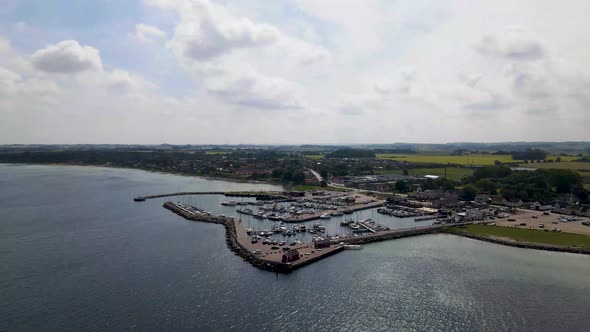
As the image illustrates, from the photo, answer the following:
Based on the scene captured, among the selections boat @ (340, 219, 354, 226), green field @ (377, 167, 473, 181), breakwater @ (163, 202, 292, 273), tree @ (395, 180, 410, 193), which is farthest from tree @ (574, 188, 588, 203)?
breakwater @ (163, 202, 292, 273)

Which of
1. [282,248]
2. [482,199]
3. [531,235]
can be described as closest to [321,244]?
A: [282,248]

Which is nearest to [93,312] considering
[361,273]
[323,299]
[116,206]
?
[323,299]

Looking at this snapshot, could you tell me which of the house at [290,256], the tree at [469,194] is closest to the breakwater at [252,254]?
the house at [290,256]

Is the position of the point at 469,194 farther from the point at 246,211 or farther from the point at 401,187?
the point at 246,211

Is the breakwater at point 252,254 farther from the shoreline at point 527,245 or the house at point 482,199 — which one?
the house at point 482,199

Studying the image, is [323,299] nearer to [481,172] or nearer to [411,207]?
[411,207]
